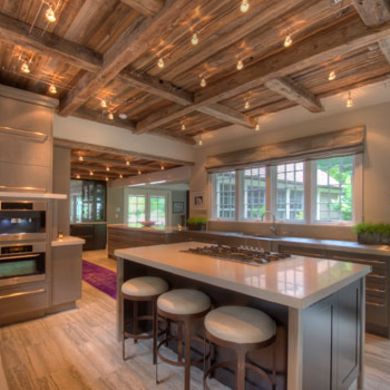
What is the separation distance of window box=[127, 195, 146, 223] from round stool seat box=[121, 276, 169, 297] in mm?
7119

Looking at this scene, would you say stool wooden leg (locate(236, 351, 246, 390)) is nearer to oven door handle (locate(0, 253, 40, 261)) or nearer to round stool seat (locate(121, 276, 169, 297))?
round stool seat (locate(121, 276, 169, 297))

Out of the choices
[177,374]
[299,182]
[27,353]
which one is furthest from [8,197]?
[299,182]

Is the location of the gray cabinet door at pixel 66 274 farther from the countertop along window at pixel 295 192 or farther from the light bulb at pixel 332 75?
the light bulb at pixel 332 75

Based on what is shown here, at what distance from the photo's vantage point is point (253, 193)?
5.07 m

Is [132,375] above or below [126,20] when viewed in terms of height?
below

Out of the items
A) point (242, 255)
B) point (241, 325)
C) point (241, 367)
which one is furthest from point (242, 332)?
point (242, 255)

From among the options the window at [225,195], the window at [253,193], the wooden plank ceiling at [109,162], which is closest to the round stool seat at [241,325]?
the window at [253,193]

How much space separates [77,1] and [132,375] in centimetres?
285

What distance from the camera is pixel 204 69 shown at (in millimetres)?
2768

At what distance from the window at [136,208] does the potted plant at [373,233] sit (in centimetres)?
743

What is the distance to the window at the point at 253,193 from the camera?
4904 mm

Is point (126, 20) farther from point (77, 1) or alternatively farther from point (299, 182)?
point (299, 182)

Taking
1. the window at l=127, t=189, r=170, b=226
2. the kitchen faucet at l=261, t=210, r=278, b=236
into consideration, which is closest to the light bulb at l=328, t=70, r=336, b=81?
the kitchen faucet at l=261, t=210, r=278, b=236

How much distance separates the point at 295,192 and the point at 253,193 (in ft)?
2.75
